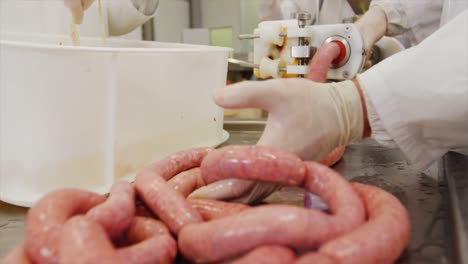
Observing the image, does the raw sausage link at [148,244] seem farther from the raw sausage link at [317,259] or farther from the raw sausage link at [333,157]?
the raw sausage link at [333,157]

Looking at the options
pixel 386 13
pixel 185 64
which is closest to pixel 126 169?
pixel 185 64

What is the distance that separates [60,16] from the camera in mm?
1913

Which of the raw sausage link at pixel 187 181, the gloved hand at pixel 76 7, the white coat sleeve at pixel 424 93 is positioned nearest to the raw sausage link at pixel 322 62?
the white coat sleeve at pixel 424 93

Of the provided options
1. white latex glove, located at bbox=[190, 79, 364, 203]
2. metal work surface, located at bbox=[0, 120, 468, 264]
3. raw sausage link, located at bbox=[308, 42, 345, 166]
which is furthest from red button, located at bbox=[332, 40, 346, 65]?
white latex glove, located at bbox=[190, 79, 364, 203]

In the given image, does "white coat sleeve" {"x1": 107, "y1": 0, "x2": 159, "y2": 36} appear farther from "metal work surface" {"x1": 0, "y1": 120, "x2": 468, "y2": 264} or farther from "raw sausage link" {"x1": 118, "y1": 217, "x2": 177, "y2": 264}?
"raw sausage link" {"x1": 118, "y1": 217, "x2": 177, "y2": 264}

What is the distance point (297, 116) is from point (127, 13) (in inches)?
65.8

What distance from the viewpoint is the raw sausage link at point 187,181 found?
80 cm

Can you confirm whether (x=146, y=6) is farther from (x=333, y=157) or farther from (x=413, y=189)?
(x=413, y=189)

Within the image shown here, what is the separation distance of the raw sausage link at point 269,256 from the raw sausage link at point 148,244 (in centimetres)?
13

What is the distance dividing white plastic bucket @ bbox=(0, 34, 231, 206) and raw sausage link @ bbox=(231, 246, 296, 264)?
0.64 metres

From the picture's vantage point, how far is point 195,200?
2.47 feet

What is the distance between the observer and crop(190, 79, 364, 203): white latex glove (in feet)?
2.61

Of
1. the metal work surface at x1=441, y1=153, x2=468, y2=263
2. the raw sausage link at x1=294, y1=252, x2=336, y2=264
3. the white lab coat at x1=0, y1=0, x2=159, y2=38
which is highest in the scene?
the white lab coat at x1=0, y1=0, x2=159, y2=38

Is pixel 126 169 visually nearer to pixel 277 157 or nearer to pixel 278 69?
pixel 277 157
